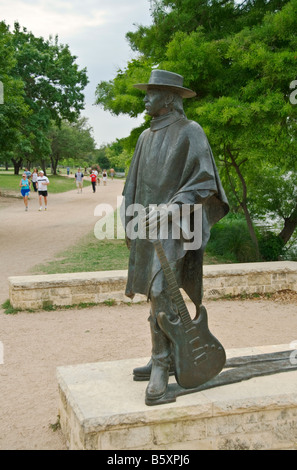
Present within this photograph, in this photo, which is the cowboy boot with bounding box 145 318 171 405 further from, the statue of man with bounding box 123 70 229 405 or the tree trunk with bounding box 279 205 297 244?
the tree trunk with bounding box 279 205 297 244

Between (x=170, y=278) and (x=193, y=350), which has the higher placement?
(x=170, y=278)

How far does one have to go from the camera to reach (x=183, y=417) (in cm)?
344

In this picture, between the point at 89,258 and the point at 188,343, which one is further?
the point at 89,258

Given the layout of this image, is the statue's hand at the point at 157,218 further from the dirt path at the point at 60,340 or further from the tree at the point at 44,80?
the tree at the point at 44,80

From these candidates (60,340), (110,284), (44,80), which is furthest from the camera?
(44,80)

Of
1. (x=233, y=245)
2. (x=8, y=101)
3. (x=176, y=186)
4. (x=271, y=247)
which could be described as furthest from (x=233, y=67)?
(x=176, y=186)

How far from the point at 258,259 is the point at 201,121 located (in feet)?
13.9

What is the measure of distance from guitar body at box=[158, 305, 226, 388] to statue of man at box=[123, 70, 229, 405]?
92 millimetres

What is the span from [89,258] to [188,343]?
27.3ft

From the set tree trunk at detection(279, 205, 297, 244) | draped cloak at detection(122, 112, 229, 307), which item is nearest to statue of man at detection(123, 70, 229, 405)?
draped cloak at detection(122, 112, 229, 307)

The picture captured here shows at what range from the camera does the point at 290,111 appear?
973 cm

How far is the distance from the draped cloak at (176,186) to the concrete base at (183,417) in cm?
74

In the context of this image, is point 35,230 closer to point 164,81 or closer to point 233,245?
point 233,245
